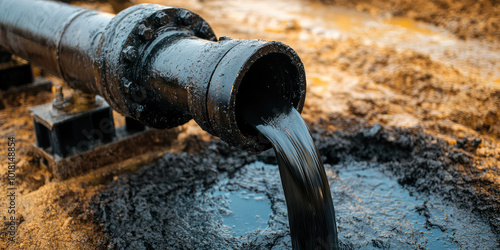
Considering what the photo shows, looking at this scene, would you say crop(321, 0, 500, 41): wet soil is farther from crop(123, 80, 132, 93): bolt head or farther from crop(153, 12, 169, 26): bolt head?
crop(123, 80, 132, 93): bolt head

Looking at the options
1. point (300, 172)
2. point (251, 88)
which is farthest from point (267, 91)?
point (300, 172)

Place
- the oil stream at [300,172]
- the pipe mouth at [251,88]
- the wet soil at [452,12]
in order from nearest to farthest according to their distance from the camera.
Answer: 1. the pipe mouth at [251,88]
2. the oil stream at [300,172]
3. the wet soil at [452,12]

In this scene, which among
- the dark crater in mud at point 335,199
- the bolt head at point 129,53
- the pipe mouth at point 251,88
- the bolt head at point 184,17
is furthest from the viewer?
the dark crater in mud at point 335,199

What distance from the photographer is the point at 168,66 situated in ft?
6.03

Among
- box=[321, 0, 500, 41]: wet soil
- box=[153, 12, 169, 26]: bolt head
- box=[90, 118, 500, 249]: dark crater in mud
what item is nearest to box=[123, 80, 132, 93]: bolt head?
box=[153, 12, 169, 26]: bolt head

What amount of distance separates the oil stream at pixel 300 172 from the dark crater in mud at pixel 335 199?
1.15 ft

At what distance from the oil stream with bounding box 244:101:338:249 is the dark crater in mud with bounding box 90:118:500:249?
0.35m

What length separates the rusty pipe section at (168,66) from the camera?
1580 mm

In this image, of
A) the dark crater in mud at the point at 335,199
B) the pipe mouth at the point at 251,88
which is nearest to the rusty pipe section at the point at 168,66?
the pipe mouth at the point at 251,88

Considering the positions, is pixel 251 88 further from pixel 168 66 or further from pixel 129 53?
pixel 129 53

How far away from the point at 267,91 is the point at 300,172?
0.43 metres

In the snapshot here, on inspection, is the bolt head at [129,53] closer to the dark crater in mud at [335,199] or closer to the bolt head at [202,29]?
the bolt head at [202,29]

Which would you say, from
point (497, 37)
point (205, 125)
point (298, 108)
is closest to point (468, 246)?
point (298, 108)

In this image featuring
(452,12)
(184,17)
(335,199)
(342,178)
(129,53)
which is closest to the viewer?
(129,53)
